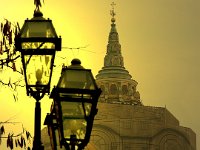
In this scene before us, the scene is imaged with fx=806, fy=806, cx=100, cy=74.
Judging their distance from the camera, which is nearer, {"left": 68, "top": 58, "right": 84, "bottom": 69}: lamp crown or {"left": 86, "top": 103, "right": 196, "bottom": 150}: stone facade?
{"left": 68, "top": 58, "right": 84, "bottom": 69}: lamp crown

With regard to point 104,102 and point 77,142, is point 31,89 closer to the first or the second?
point 77,142

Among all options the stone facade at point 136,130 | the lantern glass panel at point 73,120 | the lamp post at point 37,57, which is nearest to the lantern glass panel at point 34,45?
the lamp post at point 37,57

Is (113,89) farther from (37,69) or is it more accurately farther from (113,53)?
(37,69)

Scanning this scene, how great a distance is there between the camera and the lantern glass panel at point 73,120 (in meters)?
10.2

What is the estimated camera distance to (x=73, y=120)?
10172 millimetres

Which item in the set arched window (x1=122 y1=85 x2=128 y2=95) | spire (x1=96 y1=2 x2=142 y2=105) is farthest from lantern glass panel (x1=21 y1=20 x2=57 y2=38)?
arched window (x1=122 y1=85 x2=128 y2=95)

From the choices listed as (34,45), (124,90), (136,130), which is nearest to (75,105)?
(34,45)

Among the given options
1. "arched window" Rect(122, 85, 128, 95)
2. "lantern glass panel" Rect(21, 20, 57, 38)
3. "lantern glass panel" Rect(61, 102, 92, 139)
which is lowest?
"lantern glass panel" Rect(61, 102, 92, 139)

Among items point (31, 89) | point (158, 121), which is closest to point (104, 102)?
point (158, 121)

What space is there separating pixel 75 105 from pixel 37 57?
80 centimetres

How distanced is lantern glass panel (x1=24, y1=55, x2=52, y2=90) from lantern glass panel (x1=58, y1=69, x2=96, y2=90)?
0.69 ft

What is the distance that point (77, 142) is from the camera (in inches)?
400

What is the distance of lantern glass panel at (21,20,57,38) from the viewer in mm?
10469

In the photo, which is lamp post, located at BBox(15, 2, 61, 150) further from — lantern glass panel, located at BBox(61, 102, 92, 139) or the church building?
the church building
